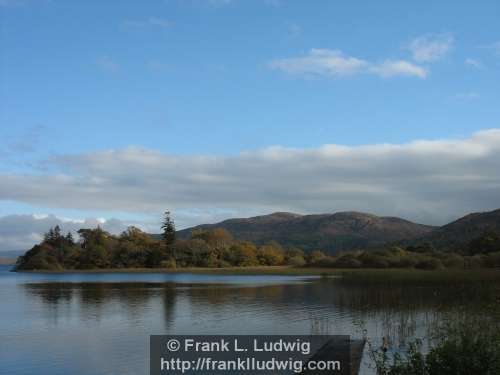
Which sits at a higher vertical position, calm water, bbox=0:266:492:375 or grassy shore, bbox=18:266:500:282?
calm water, bbox=0:266:492:375

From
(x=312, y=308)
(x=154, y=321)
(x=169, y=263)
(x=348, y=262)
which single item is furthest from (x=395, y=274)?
(x=169, y=263)

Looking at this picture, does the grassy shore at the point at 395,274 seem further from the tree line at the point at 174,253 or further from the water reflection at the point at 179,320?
the water reflection at the point at 179,320

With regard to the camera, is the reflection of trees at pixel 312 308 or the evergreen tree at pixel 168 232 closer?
the reflection of trees at pixel 312 308

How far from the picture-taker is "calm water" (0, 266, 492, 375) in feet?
76.3

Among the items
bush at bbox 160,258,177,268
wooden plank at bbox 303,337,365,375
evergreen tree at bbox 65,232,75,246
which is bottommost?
bush at bbox 160,258,177,268

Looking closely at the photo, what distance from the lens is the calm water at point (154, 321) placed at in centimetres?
2325

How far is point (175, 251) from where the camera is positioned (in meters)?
152

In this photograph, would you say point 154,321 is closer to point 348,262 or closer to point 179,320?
point 179,320

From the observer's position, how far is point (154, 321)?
1335 inches

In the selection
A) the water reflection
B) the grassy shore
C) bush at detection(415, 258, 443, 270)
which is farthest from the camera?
bush at detection(415, 258, 443, 270)

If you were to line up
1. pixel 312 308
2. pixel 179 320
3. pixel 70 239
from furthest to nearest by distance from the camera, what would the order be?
pixel 70 239 → pixel 312 308 → pixel 179 320

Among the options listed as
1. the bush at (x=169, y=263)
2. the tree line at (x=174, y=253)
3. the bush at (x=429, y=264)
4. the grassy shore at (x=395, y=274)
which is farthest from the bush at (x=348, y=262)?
the bush at (x=169, y=263)

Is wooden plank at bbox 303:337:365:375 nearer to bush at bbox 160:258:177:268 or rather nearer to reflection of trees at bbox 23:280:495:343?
reflection of trees at bbox 23:280:495:343

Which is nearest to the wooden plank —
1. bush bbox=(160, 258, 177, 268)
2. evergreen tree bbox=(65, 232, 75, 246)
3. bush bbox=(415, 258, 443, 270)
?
bush bbox=(415, 258, 443, 270)
